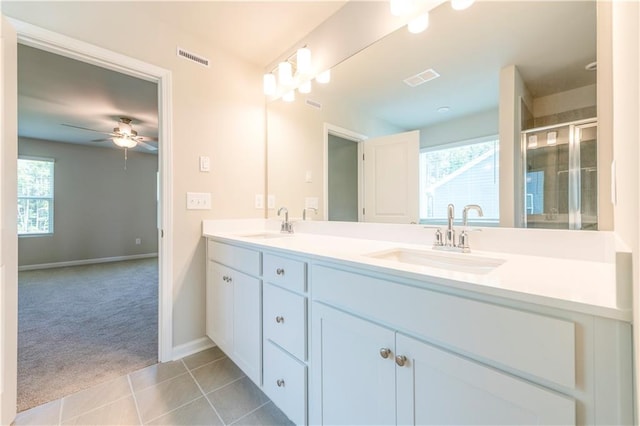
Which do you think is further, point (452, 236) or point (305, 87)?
point (305, 87)

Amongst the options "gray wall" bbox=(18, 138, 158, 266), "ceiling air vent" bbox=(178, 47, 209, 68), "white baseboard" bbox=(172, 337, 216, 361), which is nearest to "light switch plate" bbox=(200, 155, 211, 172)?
"ceiling air vent" bbox=(178, 47, 209, 68)

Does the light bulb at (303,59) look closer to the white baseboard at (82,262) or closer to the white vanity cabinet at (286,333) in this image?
the white vanity cabinet at (286,333)

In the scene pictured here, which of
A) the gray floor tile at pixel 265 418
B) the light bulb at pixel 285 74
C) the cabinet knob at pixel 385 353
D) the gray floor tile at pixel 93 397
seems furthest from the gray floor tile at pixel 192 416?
the light bulb at pixel 285 74

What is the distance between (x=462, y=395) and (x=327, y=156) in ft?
5.39

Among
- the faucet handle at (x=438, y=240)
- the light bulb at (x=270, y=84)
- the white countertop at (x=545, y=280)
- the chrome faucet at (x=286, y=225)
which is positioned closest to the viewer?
the white countertop at (x=545, y=280)

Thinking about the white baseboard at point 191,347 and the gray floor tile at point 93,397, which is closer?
the gray floor tile at point 93,397

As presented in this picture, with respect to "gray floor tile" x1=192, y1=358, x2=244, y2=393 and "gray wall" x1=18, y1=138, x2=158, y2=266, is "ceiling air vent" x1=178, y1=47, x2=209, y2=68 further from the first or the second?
"gray wall" x1=18, y1=138, x2=158, y2=266

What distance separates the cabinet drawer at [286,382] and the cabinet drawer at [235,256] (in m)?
0.41

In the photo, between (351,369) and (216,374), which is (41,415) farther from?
(351,369)

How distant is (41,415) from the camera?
1.35 m

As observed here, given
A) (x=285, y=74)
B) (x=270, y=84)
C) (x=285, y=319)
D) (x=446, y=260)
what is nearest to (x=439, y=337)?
(x=446, y=260)

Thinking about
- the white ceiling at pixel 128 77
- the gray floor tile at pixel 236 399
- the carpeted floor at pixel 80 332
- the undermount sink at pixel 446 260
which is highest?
the white ceiling at pixel 128 77

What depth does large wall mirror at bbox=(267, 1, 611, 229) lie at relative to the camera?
3.29 ft

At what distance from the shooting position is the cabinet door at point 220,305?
5.49 feet
